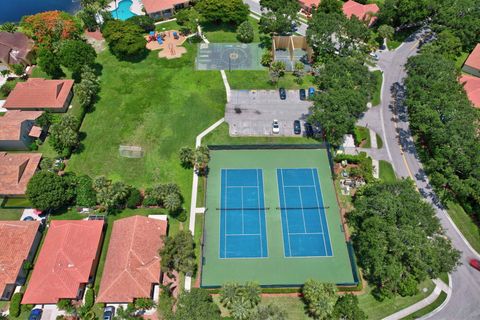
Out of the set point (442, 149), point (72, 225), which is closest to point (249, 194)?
point (72, 225)

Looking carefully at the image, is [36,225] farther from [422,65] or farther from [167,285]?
[422,65]

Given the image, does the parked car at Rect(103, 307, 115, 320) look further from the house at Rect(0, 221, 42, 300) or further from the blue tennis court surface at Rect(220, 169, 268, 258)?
the blue tennis court surface at Rect(220, 169, 268, 258)

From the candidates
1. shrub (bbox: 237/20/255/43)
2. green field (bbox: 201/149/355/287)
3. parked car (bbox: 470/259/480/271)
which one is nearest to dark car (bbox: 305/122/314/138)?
green field (bbox: 201/149/355/287)

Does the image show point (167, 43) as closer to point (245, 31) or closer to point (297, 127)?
point (245, 31)

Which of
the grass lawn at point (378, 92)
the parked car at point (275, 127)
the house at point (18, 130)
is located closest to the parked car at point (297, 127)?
the parked car at point (275, 127)

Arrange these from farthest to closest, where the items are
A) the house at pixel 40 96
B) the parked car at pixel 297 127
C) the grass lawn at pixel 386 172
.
Answer: the house at pixel 40 96 → the parked car at pixel 297 127 → the grass lawn at pixel 386 172

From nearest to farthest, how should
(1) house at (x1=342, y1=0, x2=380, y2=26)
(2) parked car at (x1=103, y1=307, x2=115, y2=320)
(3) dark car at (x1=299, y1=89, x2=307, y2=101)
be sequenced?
(2) parked car at (x1=103, y1=307, x2=115, y2=320), (3) dark car at (x1=299, y1=89, x2=307, y2=101), (1) house at (x1=342, y1=0, x2=380, y2=26)

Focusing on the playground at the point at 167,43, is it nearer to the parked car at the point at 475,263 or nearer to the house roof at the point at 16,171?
the house roof at the point at 16,171

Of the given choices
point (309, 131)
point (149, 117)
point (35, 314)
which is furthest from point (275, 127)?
point (35, 314)
